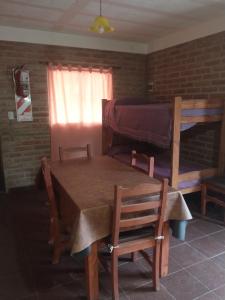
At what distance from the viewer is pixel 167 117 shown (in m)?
2.48

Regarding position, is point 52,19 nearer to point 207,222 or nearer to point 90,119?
point 90,119

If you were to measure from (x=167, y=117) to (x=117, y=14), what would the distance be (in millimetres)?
1454

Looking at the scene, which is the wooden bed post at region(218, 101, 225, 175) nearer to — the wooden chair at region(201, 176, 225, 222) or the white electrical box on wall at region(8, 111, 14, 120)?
the wooden chair at region(201, 176, 225, 222)

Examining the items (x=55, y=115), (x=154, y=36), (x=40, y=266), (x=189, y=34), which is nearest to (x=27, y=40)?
(x=55, y=115)

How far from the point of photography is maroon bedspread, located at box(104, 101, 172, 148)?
252 centimetres

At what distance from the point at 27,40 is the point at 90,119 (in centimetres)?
150

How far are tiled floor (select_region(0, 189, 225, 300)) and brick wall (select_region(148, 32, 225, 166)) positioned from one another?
1.13 meters

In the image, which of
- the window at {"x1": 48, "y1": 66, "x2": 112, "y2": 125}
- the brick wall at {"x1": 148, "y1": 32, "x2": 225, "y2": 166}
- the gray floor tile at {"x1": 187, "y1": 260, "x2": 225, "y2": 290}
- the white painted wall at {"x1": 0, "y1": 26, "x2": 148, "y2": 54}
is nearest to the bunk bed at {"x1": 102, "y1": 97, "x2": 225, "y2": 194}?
the brick wall at {"x1": 148, "y1": 32, "x2": 225, "y2": 166}

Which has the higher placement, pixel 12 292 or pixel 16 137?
pixel 16 137

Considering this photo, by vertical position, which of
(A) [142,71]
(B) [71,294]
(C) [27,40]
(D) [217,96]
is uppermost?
(C) [27,40]

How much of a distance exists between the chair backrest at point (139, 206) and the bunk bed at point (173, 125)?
3.19 ft

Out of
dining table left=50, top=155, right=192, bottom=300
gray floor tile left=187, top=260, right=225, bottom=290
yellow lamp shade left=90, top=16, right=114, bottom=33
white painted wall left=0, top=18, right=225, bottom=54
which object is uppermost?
white painted wall left=0, top=18, right=225, bottom=54

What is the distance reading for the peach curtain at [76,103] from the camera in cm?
383

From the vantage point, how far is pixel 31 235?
258 cm
